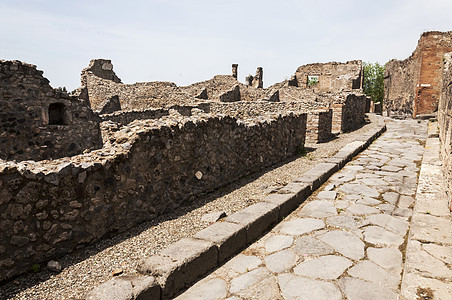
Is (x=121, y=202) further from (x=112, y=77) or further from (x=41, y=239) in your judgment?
(x=112, y=77)

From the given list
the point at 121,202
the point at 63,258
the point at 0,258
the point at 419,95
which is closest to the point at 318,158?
the point at 121,202

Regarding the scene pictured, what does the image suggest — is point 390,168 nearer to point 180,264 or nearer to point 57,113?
point 180,264

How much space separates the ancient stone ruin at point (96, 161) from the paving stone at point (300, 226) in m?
1.32

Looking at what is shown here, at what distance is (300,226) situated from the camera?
352 cm

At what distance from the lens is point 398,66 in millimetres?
21547

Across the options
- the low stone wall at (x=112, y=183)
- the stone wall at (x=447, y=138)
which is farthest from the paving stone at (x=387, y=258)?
the low stone wall at (x=112, y=183)

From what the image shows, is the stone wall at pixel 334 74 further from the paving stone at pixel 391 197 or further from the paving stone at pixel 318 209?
the paving stone at pixel 318 209

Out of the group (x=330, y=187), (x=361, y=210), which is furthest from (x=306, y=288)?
(x=330, y=187)

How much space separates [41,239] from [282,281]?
6.84 feet

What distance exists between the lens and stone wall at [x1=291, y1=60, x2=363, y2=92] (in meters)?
25.9

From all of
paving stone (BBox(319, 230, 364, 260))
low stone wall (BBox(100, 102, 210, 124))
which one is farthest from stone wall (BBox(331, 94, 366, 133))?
paving stone (BBox(319, 230, 364, 260))

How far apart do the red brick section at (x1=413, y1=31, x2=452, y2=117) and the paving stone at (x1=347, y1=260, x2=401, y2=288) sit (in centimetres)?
1718

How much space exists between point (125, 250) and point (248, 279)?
3.85 feet

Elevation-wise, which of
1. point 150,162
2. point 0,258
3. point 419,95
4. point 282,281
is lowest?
point 282,281
